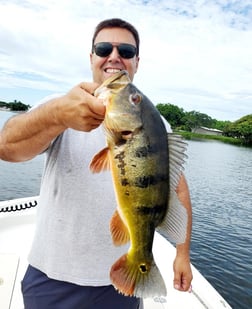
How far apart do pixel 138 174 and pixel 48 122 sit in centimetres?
57

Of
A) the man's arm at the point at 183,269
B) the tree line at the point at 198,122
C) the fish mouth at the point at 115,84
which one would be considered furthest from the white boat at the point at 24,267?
the tree line at the point at 198,122

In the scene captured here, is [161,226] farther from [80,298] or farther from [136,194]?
[80,298]

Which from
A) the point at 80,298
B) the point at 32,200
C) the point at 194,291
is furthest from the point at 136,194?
the point at 32,200

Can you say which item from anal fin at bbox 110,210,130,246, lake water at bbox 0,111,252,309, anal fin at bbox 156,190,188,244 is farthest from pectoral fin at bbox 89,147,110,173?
lake water at bbox 0,111,252,309

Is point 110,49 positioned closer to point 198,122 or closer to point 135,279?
point 135,279

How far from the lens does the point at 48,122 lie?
176 centimetres

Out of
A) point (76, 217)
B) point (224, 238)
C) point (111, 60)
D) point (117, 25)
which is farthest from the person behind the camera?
point (224, 238)

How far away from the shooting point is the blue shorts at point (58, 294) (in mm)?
2223

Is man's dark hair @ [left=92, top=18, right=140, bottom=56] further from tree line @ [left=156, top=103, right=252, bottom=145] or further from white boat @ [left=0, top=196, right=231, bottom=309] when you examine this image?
tree line @ [left=156, top=103, right=252, bottom=145]

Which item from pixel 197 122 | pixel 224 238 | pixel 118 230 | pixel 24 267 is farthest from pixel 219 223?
pixel 197 122

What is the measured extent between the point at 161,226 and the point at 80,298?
0.93 m

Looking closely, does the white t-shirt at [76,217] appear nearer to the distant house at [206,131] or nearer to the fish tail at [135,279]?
the fish tail at [135,279]

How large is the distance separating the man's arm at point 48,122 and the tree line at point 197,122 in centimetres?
8902

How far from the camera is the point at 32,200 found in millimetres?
6527
